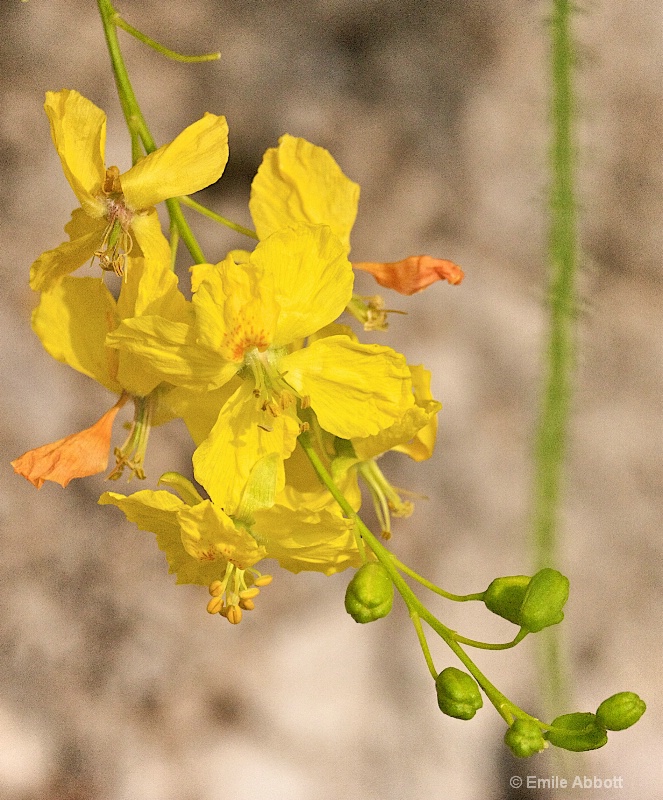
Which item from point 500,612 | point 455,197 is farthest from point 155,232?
point 455,197

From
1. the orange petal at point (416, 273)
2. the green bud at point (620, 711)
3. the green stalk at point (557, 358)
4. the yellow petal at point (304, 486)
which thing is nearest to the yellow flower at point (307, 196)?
the orange petal at point (416, 273)

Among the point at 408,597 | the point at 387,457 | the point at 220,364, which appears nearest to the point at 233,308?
the point at 220,364

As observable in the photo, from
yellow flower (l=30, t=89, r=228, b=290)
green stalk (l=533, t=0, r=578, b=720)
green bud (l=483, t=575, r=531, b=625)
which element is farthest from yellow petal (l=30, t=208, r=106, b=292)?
green stalk (l=533, t=0, r=578, b=720)

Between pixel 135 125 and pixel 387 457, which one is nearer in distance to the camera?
pixel 135 125

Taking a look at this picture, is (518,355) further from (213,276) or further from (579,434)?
(213,276)

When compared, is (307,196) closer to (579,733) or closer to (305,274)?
(305,274)
